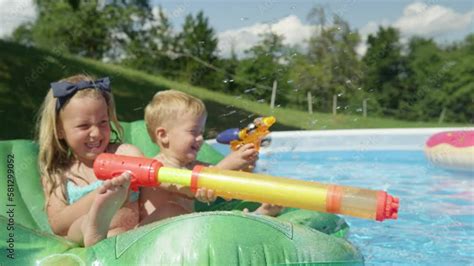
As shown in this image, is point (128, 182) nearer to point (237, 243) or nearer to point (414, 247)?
point (237, 243)

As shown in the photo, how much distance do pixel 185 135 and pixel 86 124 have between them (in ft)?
1.10

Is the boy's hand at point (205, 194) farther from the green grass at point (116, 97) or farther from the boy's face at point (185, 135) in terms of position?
the green grass at point (116, 97)

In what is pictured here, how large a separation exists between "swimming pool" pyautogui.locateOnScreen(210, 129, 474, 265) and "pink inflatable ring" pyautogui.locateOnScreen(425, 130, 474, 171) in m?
0.09

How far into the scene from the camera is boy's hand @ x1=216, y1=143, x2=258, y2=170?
7.07ft

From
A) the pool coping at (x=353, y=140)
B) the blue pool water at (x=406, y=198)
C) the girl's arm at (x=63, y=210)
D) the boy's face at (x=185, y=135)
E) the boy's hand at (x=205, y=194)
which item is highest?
the boy's face at (x=185, y=135)

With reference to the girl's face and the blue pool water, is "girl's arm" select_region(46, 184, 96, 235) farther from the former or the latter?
the blue pool water

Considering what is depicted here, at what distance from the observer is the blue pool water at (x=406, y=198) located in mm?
2973

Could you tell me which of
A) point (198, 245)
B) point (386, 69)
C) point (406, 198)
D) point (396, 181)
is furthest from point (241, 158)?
point (386, 69)

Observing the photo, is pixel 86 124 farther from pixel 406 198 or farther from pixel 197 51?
pixel 197 51

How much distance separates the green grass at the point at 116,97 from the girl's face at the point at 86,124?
4.67 meters

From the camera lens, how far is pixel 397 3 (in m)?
12.2

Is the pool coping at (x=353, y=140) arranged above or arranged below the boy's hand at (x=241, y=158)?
below

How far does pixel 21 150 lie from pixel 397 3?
10753 millimetres

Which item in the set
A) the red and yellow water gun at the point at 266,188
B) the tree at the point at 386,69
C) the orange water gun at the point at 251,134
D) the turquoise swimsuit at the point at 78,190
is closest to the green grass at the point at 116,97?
the tree at the point at 386,69
